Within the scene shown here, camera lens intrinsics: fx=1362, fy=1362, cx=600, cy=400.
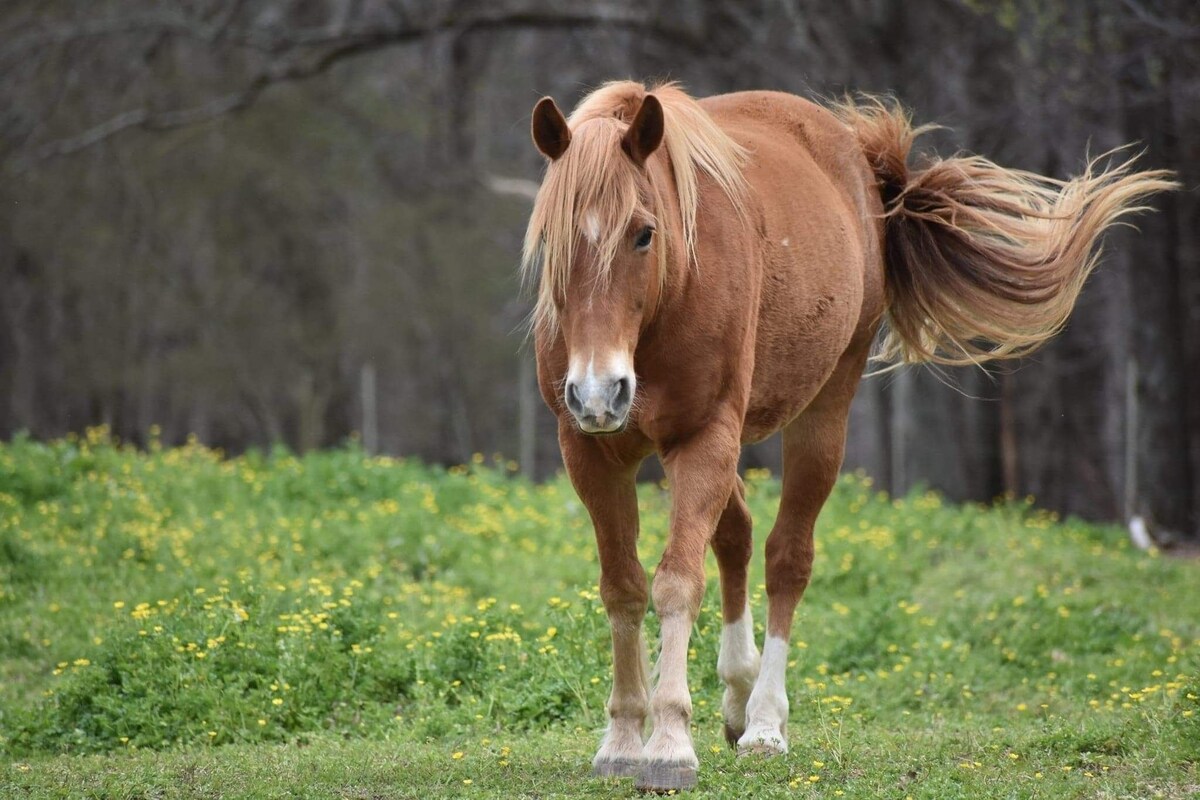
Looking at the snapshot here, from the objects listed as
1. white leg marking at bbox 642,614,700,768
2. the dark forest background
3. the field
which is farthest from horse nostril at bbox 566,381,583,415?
the dark forest background

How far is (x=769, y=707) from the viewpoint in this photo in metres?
5.15

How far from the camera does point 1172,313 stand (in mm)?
13125

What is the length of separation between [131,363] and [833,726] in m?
23.1

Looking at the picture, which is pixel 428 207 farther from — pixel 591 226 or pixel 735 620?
pixel 591 226

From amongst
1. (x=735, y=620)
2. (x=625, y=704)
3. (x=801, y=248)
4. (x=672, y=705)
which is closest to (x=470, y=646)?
(x=735, y=620)

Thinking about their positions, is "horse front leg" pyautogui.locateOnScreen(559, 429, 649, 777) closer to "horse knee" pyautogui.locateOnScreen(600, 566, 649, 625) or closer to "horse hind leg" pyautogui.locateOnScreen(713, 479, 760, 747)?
"horse knee" pyautogui.locateOnScreen(600, 566, 649, 625)

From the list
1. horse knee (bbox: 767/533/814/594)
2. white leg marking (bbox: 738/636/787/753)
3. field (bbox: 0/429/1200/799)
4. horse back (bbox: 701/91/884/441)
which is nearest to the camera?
field (bbox: 0/429/1200/799)

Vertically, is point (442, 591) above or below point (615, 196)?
below

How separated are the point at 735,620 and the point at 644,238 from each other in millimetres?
1783

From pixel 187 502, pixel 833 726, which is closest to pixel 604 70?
pixel 187 502

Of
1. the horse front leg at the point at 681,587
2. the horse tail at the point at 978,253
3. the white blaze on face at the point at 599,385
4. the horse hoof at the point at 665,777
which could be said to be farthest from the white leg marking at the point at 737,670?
the horse tail at the point at 978,253

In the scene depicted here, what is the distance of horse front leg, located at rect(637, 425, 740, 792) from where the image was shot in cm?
424

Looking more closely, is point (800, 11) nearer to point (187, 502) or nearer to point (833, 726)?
point (187, 502)

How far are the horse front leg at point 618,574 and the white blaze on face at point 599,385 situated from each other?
0.68 meters
